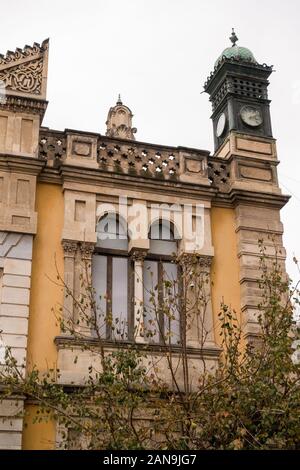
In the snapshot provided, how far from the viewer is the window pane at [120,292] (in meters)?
15.4

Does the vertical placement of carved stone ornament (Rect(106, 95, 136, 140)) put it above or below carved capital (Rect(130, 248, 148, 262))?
above

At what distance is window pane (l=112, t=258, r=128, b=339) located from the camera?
15441 millimetres

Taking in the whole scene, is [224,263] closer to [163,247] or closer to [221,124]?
[163,247]

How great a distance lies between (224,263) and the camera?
1656 centimetres

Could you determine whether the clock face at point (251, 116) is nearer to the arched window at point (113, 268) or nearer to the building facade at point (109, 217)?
the building facade at point (109, 217)

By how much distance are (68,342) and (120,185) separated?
3.69 metres

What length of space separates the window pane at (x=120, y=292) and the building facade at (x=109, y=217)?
21 millimetres

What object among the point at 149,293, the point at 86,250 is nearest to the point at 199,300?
the point at 149,293

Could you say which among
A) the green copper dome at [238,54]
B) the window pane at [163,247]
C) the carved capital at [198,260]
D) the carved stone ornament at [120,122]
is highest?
the green copper dome at [238,54]

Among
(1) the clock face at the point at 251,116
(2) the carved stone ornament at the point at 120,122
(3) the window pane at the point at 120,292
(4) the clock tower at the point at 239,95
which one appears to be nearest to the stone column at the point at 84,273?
(3) the window pane at the point at 120,292

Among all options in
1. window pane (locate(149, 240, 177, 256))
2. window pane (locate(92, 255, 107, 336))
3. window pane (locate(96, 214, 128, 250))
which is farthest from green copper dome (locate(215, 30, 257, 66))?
window pane (locate(92, 255, 107, 336))

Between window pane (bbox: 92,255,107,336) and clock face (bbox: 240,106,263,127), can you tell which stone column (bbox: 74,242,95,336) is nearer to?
window pane (bbox: 92,255,107,336)

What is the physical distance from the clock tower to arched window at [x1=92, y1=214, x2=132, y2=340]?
4.02m
